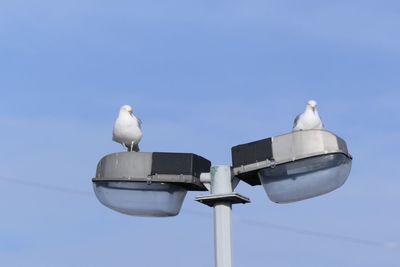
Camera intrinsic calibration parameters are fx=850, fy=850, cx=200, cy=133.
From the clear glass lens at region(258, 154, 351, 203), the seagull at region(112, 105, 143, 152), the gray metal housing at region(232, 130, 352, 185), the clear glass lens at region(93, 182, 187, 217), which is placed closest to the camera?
the gray metal housing at region(232, 130, 352, 185)

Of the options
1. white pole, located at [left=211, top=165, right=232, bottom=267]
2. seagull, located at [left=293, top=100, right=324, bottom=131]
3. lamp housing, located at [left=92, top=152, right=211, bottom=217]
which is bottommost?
white pole, located at [left=211, top=165, right=232, bottom=267]

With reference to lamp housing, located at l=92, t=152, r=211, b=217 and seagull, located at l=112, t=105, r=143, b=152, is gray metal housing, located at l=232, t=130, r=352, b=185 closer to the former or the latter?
lamp housing, located at l=92, t=152, r=211, b=217

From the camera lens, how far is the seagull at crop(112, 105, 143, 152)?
6160mm

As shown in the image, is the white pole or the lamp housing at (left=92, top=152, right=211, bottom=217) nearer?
the white pole

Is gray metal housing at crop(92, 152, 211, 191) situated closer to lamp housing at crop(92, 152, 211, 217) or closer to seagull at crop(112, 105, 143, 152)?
lamp housing at crop(92, 152, 211, 217)

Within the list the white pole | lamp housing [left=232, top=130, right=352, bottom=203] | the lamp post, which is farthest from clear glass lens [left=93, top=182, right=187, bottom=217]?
lamp housing [left=232, top=130, right=352, bottom=203]

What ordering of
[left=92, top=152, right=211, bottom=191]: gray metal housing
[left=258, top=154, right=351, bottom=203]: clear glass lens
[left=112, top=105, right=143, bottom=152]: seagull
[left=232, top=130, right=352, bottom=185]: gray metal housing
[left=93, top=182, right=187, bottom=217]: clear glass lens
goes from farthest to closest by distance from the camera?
[left=112, top=105, right=143, bottom=152]: seagull, [left=93, top=182, right=187, bottom=217]: clear glass lens, [left=92, top=152, right=211, bottom=191]: gray metal housing, [left=258, top=154, right=351, bottom=203]: clear glass lens, [left=232, top=130, right=352, bottom=185]: gray metal housing

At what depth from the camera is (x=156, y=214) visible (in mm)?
5609

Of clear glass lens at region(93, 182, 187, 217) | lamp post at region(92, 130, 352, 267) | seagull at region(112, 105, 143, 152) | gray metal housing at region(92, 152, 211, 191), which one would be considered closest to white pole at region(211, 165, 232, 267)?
lamp post at region(92, 130, 352, 267)

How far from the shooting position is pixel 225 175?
5.20 meters

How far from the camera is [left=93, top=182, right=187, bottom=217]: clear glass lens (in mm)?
5422

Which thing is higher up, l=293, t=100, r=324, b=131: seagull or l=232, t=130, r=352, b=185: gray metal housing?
l=293, t=100, r=324, b=131: seagull

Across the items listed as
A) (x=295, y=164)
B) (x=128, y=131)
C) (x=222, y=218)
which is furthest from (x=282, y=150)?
(x=128, y=131)

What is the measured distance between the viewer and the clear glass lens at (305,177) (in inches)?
198
